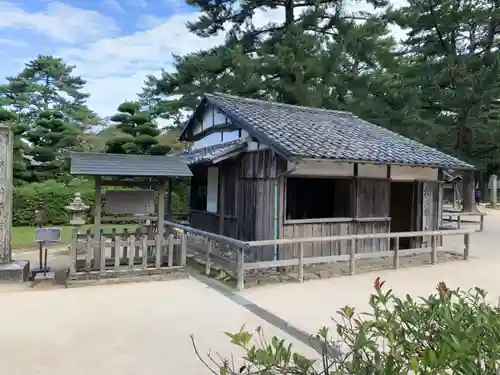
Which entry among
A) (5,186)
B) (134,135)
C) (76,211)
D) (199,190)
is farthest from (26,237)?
(134,135)

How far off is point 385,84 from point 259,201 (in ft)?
44.8

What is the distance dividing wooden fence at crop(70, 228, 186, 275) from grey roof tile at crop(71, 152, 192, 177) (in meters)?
1.14

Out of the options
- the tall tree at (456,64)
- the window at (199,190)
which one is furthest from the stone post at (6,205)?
the tall tree at (456,64)

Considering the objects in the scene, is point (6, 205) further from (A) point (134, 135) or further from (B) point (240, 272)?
(A) point (134, 135)

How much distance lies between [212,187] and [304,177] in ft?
9.54

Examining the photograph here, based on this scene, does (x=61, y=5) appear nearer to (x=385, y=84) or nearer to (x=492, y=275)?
(x=385, y=84)

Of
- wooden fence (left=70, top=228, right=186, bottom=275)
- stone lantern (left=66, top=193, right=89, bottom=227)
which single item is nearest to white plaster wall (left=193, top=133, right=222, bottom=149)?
wooden fence (left=70, top=228, right=186, bottom=275)

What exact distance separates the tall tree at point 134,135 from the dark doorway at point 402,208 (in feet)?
33.5

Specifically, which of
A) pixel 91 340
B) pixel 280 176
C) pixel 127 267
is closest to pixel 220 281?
pixel 127 267

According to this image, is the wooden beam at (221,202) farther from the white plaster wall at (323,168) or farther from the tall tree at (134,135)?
the tall tree at (134,135)

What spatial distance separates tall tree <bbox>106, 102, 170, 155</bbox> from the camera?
1731 centimetres

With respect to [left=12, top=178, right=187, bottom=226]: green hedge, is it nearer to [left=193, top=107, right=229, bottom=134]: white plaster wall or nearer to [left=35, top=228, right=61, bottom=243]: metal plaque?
[left=193, top=107, right=229, bottom=134]: white plaster wall

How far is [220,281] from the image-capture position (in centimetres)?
746

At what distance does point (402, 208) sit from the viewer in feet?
37.6
